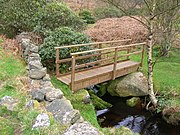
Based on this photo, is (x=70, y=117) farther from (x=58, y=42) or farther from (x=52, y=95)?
(x=58, y=42)

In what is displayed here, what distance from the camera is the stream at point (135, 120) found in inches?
290

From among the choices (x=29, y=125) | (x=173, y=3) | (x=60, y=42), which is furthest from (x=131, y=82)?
(x=29, y=125)

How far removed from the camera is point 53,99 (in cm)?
474

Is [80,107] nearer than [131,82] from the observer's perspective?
Yes

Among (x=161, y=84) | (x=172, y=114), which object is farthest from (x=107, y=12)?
(x=172, y=114)

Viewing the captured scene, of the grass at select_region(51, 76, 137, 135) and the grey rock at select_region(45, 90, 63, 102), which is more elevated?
the grey rock at select_region(45, 90, 63, 102)

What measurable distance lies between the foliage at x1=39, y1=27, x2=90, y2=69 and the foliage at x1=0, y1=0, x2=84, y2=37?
42.4 inches

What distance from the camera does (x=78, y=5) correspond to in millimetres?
24828

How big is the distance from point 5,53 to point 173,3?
779 cm

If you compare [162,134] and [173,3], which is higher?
[173,3]

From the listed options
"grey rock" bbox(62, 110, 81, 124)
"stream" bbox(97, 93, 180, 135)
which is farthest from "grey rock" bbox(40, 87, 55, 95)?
"stream" bbox(97, 93, 180, 135)

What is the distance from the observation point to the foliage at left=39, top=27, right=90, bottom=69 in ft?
25.4

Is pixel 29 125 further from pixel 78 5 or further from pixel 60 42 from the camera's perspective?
pixel 78 5

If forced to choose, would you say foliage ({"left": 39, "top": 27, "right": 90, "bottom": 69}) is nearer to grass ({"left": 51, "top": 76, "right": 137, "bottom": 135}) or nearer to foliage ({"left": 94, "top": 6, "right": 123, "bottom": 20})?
grass ({"left": 51, "top": 76, "right": 137, "bottom": 135})
